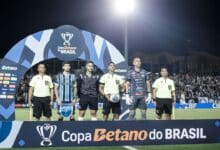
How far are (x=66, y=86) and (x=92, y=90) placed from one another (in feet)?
2.32

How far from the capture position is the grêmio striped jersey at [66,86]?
1298 cm

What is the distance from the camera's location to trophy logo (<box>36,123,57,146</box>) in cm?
933

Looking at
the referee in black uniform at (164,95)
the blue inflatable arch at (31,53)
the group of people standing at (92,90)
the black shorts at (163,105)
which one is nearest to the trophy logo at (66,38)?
the blue inflatable arch at (31,53)

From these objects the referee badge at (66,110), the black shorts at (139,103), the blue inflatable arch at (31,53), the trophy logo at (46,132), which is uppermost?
the blue inflatable arch at (31,53)

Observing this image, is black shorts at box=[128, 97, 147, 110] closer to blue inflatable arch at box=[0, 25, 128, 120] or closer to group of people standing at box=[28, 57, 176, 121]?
group of people standing at box=[28, 57, 176, 121]

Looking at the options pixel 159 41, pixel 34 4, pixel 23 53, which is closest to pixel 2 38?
pixel 34 4

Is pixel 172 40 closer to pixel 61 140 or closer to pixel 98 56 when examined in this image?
pixel 98 56

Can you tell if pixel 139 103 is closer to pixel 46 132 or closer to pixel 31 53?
pixel 46 132

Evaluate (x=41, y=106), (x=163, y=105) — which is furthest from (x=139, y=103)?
(x=41, y=106)

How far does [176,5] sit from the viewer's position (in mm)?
40438

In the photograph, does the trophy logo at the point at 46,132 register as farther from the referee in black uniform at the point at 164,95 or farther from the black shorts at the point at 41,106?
the referee in black uniform at the point at 164,95

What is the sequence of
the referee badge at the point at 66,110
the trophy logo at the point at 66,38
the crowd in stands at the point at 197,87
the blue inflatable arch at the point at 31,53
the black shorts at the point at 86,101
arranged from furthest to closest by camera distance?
the crowd in stands at the point at 197,87, the trophy logo at the point at 66,38, the blue inflatable arch at the point at 31,53, the referee badge at the point at 66,110, the black shorts at the point at 86,101

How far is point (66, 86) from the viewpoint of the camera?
13008mm

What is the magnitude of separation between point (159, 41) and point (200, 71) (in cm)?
448
